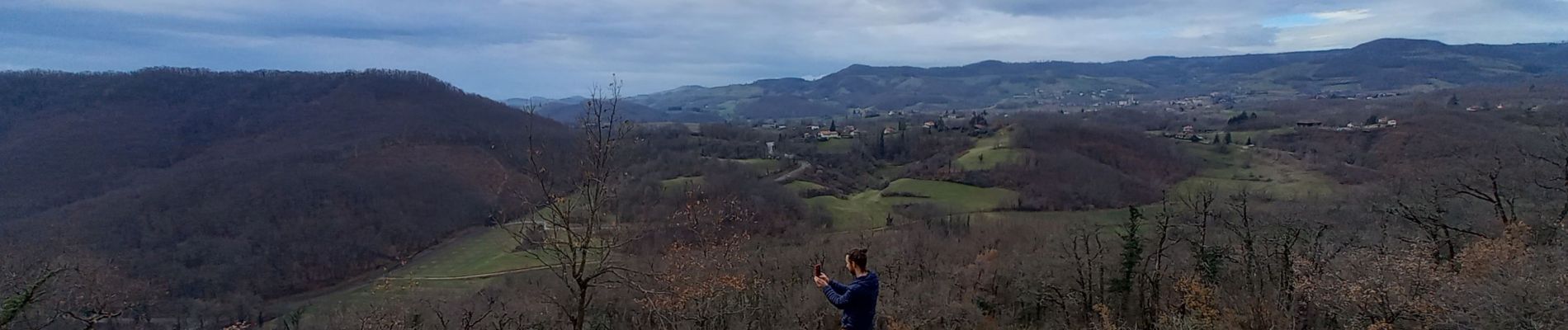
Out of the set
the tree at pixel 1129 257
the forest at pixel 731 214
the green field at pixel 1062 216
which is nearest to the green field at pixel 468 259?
the forest at pixel 731 214

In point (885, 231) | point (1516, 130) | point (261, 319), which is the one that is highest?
point (1516, 130)

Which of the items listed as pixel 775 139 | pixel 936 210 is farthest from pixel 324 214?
pixel 775 139

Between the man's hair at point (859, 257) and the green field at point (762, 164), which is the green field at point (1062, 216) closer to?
the green field at point (762, 164)

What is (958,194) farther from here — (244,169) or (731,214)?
(244,169)

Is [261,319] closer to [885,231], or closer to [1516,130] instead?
[885,231]

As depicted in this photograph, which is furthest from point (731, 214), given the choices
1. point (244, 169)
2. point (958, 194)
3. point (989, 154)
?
point (244, 169)

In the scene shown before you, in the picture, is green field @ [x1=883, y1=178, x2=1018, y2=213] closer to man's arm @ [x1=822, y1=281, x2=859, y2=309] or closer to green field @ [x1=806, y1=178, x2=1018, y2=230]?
green field @ [x1=806, y1=178, x2=1018, y2=230]
